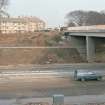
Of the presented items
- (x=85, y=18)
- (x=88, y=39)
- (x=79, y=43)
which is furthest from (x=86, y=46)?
(x=85, y=18)

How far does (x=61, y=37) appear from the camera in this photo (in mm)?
95125

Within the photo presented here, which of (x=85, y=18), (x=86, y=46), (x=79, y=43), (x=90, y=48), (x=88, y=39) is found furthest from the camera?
(x=85, y=18)

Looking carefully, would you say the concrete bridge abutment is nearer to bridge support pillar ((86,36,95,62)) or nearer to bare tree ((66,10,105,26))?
bridge support pillar ((86,36,95,62))

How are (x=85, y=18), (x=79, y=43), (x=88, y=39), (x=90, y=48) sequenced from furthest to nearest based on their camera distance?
(x=85, y=18), (x=79, y=43), (x=90, y=48), (x=88, y=39)

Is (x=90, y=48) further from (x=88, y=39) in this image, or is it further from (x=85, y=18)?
(x=85, y=18)

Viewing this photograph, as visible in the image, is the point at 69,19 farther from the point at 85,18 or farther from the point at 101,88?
the point at 101,88

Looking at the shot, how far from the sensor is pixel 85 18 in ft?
520

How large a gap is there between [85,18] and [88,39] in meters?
84.3

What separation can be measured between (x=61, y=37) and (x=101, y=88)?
59.3 metres

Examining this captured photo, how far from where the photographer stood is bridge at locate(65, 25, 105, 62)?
219 feet

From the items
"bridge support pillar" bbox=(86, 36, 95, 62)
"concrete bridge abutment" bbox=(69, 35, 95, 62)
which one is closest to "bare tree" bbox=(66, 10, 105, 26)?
"concrete bridge abutment" bbox=(69, 35, 95, 62)

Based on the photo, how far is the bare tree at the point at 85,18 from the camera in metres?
150

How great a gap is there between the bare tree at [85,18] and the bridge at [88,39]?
58.5 m

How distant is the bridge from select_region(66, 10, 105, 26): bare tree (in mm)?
58514
